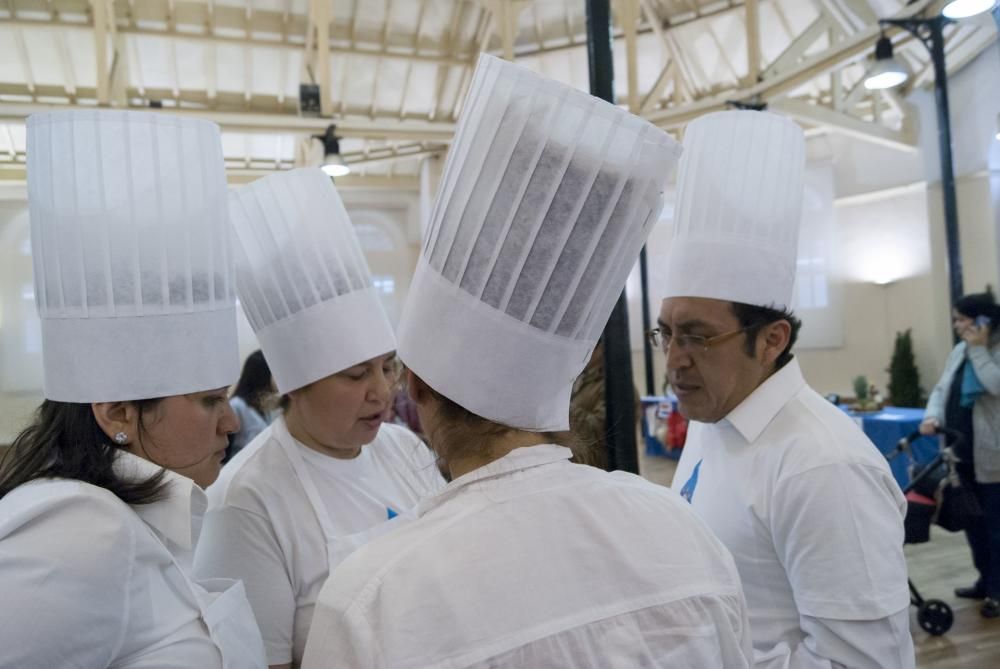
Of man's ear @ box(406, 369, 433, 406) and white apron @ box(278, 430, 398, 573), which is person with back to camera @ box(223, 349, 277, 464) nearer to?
white apron @ box(278, 430, 398, 573)

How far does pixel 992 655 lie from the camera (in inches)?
126

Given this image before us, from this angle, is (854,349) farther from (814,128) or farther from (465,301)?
(465,301)

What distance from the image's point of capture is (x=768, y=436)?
4.24 feet

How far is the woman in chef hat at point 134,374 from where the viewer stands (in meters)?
0.91

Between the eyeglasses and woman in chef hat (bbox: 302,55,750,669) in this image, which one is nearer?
woman in chef hat (bbox: 302,55,750,669)

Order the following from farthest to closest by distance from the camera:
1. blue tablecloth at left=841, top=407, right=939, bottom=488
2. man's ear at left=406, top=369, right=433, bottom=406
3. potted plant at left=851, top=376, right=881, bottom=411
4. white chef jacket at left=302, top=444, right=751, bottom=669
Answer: potted plant at left=851, top=376, right=881, bottom=411 < blue tablecloth at left=841, top=407, right=939, bottom=488 < man's ear at left=406, top=369, right=433, bottom=406 < white chef jacket at left=302, top=444, right=751, bottom=669

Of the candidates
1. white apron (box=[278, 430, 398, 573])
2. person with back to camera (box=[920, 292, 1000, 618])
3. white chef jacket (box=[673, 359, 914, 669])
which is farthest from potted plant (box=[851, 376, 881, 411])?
white apron (box=[278, 430, 398, 573])

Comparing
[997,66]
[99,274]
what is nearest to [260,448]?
[99,274]

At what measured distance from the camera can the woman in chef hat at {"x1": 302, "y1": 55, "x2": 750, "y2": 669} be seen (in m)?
0.69

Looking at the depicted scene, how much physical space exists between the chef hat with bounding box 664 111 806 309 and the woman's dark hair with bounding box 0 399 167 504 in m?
1.11

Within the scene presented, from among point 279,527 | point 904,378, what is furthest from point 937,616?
point 904,378

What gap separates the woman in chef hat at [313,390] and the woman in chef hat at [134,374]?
223 millimetres

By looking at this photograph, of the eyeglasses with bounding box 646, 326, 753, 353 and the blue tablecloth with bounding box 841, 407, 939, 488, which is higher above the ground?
the eyeglasses with bounding box 646, 326, 753, 353

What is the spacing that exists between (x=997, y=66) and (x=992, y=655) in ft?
9.87
